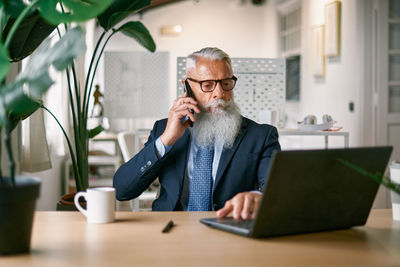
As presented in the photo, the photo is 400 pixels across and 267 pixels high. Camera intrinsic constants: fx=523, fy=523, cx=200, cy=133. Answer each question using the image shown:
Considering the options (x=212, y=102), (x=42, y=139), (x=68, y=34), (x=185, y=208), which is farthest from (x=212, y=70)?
(x=42, y=139)

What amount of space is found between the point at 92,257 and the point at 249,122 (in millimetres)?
1246

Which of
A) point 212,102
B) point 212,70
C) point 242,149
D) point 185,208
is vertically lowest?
point 185,208

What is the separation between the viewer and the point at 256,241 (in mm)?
1207

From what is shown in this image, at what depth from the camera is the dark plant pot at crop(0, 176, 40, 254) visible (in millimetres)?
1074

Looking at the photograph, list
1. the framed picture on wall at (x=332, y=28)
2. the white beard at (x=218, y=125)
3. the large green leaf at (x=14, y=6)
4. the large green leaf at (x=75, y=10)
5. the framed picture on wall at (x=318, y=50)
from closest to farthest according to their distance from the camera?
the large green leaf at (x=75, y=10), the large green leaf at (x=14, y=6), the white beard at (x=218, y=125), the framed picture on wall at (x=332, y=28), the framed picture on wall at (x=318, y=50)

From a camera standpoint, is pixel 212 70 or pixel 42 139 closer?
pixel 212 70

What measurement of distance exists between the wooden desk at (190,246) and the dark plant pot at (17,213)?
0.10 ft

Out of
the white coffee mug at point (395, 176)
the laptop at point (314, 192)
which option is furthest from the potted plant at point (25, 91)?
the white coffee mug at point (395, 176)

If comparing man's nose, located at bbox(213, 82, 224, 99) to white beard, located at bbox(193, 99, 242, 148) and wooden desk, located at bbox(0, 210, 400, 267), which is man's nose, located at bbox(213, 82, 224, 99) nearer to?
white beard, located at bbox(193, 99, 242, 148)

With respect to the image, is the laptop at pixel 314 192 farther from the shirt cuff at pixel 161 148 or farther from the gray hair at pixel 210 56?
the gray hair at pixel 210 56

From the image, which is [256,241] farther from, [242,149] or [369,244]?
[242,149]

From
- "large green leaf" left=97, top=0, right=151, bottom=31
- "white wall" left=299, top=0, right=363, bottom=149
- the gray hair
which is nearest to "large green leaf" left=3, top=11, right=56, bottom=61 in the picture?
"large green leaf" left=97, top=0, right=151, bottom=31

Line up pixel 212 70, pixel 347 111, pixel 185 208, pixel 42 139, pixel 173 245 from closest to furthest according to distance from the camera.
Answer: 1. pixel 173 245
2. pixel 185 208
3. pixel 212 70
4. pixel 42 139
5. pixel 347 111

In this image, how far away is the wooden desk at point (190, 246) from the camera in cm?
106
